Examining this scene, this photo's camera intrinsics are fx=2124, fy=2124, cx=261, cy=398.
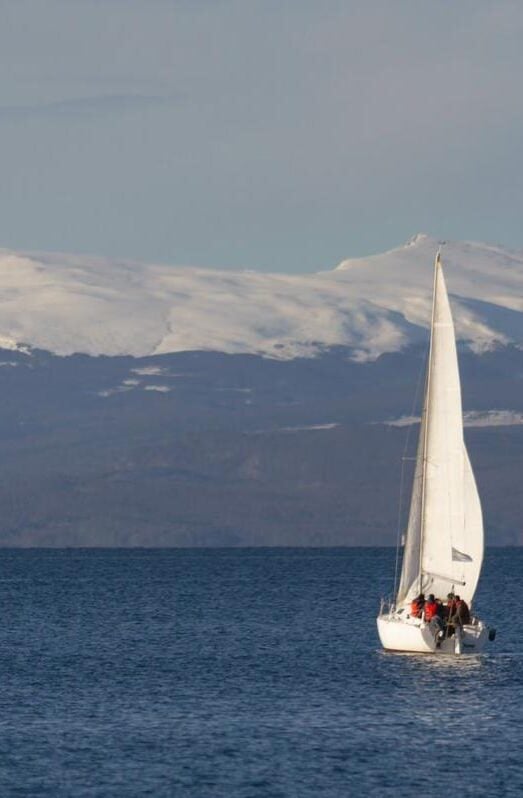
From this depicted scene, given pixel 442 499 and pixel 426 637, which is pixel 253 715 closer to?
pixel 426 637

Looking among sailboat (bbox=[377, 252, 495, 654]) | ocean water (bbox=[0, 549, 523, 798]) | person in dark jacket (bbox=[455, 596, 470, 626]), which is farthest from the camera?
sailboat (bbox=[377, 252, 495, 654])

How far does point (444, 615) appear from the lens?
331 feet

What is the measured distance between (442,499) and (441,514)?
734 millimetres

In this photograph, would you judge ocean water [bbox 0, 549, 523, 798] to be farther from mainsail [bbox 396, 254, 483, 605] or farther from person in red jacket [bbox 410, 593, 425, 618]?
mainsail [bbox 396, 254, 483, 605]

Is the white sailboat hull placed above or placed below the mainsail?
below

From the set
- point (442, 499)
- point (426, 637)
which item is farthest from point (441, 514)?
point (426, 637)

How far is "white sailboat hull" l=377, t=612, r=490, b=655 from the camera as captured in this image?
100 m

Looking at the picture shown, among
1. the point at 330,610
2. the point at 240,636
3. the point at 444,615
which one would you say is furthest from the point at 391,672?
the point at 330,610

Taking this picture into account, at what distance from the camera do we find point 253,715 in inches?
3435

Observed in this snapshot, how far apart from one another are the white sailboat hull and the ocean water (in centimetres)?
88

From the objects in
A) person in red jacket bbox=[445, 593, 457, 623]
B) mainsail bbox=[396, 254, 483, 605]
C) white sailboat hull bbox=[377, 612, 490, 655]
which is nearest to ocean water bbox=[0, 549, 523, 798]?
white sailboat hull bbox=[377, 612, 490, 655]

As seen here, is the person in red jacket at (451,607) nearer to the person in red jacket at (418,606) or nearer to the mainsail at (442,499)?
the person in red jacket at (418,606)

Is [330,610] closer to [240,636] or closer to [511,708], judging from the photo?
[240,636]

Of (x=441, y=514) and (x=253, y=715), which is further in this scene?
(x=441, y=514)
